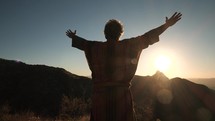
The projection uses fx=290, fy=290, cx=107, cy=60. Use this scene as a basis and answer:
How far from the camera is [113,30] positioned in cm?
387

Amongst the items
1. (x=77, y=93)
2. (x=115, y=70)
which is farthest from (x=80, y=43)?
(x=77, y=93)

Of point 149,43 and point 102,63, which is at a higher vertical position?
point 149,43

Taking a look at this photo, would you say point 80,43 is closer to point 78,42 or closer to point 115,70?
point 78,42

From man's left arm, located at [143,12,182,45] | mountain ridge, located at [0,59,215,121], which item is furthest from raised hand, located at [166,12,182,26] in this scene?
mountain ridge, located at [0,59,215,121]

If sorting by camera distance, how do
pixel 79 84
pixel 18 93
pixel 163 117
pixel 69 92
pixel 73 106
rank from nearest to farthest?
pixel 163 117 < pixel 73 106 < pixel 18 93 < pixel 69 92 < pixel 79 84

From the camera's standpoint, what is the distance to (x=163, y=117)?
13594 mm

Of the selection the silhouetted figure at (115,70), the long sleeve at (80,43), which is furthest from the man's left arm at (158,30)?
the long sleeve at (80,43)

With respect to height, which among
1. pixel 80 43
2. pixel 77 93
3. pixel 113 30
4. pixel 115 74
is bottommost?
pixel 77 93

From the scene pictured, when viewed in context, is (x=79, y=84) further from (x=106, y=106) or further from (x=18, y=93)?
(x=106, y=106)

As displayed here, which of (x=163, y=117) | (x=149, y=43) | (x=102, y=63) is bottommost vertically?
(x=163, y=117)

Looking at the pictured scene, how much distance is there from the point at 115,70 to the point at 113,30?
21.4 inches

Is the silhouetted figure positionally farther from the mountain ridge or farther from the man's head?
the mountain ridge

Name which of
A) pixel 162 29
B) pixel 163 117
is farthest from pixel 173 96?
pixel 162 29

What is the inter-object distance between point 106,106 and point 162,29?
1.29 metres
